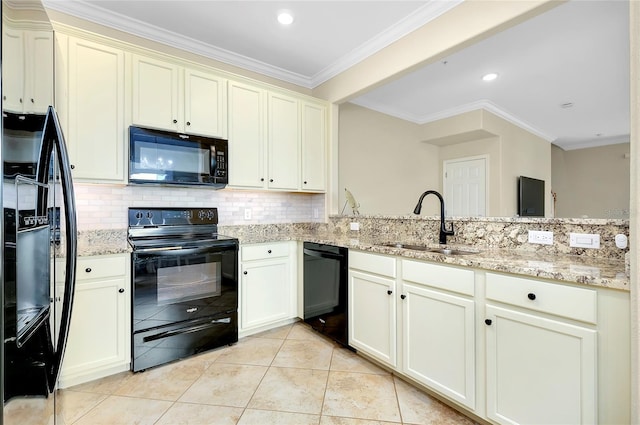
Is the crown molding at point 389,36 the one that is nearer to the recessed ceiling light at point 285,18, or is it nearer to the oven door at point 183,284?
the recessed ceiling light at point 285,18

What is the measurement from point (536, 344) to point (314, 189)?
2351 mm

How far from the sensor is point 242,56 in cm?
298

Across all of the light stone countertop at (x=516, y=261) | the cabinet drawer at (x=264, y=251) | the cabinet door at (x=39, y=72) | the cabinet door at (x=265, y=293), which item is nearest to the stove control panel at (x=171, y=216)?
the light stone countertop at (x=516, y=261)

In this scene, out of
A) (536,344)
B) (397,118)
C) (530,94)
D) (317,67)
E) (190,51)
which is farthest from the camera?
(397,118)

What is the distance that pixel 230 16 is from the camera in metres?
2.35

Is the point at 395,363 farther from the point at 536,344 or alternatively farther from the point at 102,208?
the point at 102,208

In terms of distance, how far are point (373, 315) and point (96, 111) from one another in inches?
97.2

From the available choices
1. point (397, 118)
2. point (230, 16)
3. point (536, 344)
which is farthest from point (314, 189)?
point (536, 344)

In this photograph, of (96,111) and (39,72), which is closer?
(39,72)

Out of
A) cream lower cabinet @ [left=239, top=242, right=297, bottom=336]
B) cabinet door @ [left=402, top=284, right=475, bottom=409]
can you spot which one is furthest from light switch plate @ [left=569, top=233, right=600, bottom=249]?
cream lower cabinet @ [left=239, top=242, right=297, bottom=336]

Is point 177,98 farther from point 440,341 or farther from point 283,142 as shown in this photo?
point 440,341

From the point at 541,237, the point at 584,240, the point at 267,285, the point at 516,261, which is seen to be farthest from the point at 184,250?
the point at 584,240

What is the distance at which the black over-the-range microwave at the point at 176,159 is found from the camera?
7.25ft

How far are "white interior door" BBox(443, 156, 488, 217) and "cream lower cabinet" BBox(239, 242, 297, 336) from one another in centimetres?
287
